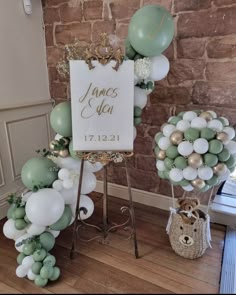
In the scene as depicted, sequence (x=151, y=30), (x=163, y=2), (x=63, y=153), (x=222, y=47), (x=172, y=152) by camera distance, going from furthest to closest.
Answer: (x=163, y=2), (x=222, y=47), (x=63, y=153), (x=172, y=152), (x=151, y=30)

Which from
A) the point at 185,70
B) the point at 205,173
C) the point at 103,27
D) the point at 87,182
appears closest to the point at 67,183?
the point at 87,182

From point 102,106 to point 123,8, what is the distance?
929mm

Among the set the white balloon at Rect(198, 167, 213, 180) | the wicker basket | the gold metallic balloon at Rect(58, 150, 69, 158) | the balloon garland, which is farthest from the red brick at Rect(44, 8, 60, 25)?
the wicker basket

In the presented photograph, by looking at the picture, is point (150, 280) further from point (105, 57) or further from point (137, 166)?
point (105, 57)

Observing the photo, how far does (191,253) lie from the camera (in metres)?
1.44

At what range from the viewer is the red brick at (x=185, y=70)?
1621 millimetres

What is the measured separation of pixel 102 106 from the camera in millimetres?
1266

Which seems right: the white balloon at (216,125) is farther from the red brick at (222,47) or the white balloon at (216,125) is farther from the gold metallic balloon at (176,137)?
the red brick at (222,47)

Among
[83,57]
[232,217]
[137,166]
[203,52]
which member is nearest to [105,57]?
[83,57]

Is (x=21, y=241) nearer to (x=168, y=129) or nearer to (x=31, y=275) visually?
(x=31, y=275)

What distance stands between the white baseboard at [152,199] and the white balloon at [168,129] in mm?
786

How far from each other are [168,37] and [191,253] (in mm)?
1228

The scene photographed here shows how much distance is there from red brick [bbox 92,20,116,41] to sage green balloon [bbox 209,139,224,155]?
1.16 metres

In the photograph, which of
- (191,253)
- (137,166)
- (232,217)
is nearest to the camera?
(191,253)
